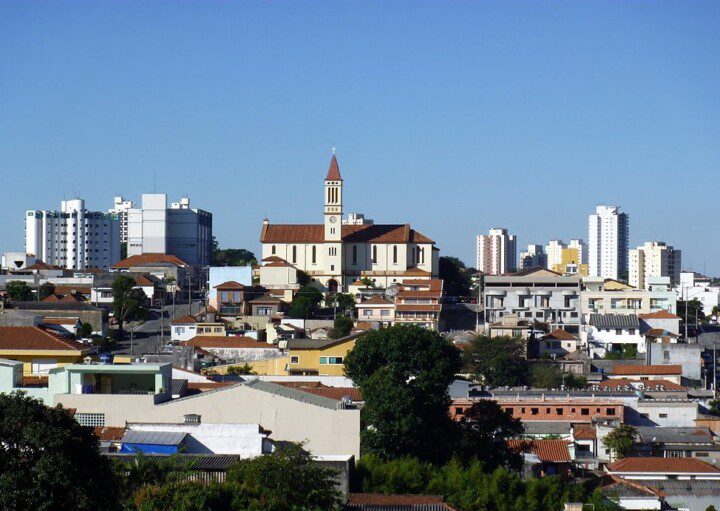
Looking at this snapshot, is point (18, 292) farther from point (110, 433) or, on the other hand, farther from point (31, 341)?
point (110, 433)

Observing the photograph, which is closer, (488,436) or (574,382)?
(488,436)

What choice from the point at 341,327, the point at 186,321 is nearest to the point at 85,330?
the point at 186,321

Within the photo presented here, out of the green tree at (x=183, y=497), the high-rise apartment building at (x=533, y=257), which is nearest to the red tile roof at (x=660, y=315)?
the green tree at (x=183, y=497)

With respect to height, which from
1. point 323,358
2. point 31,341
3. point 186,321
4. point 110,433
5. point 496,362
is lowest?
point 496,362

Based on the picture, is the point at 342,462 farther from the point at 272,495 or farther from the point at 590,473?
the point at 590,473

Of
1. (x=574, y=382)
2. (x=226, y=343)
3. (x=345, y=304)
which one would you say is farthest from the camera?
(x=345, y=304)

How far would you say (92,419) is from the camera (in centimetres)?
2258

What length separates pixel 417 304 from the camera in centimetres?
6631

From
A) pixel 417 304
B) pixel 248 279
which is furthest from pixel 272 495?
pixel 248 279

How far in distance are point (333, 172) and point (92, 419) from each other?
2340 inches

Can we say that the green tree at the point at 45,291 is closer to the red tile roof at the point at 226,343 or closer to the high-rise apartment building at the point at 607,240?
the red tile roof at the point at 226,343

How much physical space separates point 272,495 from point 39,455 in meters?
2.81

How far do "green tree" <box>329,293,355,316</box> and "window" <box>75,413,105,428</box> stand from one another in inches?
1762

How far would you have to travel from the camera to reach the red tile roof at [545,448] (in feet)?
86.4
